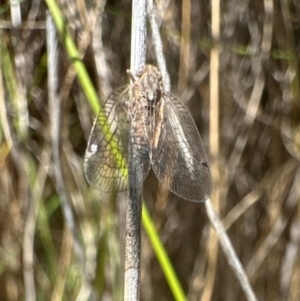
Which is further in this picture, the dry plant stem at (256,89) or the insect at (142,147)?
the dry plant stem at (256,89)

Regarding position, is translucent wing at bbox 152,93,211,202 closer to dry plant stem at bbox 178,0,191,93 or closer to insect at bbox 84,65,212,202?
insect at bbox 84,65,212,202

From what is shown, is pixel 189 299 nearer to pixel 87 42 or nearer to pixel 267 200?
pixel 267 200

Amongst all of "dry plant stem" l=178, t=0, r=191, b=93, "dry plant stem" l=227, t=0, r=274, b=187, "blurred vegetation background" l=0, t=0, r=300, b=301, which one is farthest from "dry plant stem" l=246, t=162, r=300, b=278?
"dry plant stem" l=178, t=0, r=191, b=93

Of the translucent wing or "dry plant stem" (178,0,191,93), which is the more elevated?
"dry plant stem" (178,0,191,93)

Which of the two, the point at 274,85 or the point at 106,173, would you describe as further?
the point at 274,85

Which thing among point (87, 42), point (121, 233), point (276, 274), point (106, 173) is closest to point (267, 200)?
point (276, 274)

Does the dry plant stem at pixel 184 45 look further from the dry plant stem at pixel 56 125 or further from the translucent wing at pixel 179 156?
the translucent wing at pixel 179 156

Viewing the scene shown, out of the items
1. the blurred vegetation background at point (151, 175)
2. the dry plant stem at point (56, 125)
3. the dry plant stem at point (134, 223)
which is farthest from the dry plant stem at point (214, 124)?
the dry plant stem at point (134, 223)
